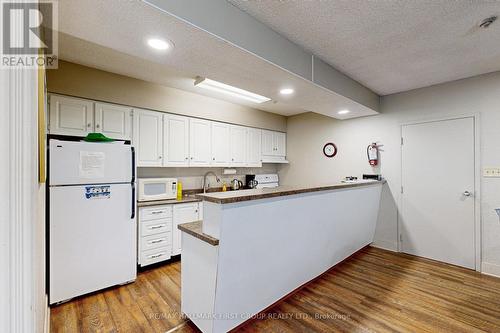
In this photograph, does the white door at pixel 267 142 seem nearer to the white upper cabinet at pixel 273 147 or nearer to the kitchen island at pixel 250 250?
the white upper cabinet at pixel 273 147

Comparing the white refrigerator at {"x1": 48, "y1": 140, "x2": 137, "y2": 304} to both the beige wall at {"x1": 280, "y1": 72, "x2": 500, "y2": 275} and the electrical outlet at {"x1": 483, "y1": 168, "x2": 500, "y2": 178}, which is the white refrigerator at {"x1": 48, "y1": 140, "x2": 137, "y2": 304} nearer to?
the beige wall at {"x1": 280, "y1": 72, "x2": 500, "y2": 275}

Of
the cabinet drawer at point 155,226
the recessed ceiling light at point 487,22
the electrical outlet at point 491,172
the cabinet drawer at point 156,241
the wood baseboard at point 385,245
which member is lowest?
the wood baseboard at point 385,245

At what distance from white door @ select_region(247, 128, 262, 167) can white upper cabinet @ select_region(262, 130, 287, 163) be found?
117mm

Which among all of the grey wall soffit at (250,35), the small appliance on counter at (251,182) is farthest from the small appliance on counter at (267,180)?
the grey wall soffit at (250,35)

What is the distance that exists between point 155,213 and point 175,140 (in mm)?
1139

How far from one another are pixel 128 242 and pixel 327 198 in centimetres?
236

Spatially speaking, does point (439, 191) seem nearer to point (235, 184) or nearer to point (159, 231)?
point (235, 184)

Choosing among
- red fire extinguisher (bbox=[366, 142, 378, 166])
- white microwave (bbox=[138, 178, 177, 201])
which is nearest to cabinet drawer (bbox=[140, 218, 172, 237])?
white microwave (bbox=[138, 178, 177, 201])

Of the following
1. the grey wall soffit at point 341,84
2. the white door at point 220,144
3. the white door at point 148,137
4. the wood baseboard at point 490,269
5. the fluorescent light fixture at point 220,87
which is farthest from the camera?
the white door at point 220,144

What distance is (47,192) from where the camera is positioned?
7.14ft

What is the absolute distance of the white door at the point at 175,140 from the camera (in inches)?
133

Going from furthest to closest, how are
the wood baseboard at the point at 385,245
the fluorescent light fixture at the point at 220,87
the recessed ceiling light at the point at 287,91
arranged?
the wood baseboard at the point at 385,245, the fluorescent light fixture at the point at 220,87, the recessed ceiling light at the point at 287,91

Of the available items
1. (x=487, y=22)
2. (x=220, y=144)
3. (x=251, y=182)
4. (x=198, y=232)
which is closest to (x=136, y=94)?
(x=220, y=144)

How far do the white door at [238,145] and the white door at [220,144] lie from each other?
0.33 feet
